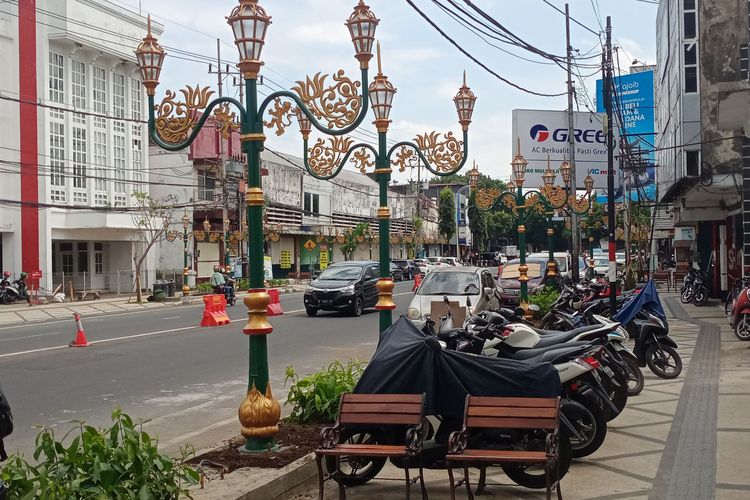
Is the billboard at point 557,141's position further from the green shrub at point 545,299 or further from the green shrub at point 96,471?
the green shrub at point 96,471

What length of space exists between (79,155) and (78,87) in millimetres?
3247

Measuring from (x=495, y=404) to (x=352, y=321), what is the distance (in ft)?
52.0

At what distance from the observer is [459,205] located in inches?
3297

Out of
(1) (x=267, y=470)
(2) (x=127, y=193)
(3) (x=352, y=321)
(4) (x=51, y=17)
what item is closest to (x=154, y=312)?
(3) (x=352, y=321)

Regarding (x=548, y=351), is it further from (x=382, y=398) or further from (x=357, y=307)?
(x=357, y=307)

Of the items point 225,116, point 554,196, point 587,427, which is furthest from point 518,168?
point 587,427

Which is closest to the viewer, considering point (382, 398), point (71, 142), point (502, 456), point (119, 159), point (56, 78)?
point (502, 456)

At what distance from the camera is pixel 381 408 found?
5555 mm

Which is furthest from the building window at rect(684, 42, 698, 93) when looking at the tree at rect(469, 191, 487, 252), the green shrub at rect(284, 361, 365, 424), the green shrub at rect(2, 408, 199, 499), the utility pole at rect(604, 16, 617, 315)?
the tree at rect(469, 191, 487, 252)

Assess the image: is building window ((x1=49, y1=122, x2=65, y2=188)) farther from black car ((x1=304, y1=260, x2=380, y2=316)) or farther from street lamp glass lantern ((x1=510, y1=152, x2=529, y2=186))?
street lamp glass lantern ((x1=510, y1=152, x2=529, y2=186))

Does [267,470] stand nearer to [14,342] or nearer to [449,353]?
[449,353]

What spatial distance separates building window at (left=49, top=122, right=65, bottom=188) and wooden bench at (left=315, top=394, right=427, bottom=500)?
104ft

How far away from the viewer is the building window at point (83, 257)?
3868cm

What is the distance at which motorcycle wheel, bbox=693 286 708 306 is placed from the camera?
2425 centimetres
